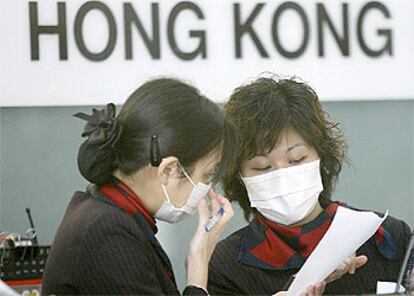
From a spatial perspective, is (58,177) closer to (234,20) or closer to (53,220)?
(53,220)

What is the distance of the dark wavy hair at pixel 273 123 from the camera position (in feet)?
6.22

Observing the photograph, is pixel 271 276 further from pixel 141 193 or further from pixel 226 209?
pixel 141 193

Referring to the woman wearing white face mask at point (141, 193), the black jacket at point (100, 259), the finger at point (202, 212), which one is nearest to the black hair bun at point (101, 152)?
the woman wearing white face mask at point (141, 193)

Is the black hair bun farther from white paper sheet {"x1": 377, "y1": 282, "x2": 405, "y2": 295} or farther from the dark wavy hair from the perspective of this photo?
white paper sheet {"x1": 377, "y1": 282, "x2": 405, "y2": 295}

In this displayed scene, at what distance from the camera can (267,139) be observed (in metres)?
1.89

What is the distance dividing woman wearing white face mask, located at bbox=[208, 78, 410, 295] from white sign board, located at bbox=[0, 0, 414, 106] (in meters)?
0.44

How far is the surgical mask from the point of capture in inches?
65.4

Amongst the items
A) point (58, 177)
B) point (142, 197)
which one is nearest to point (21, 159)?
point (58, 177)

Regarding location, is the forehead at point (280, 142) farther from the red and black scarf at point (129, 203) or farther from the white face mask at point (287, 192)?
the red and black scarf at point (129, 203)

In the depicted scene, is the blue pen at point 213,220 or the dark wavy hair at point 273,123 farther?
the dark wavy hair at point 273,123

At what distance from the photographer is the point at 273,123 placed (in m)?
1.90

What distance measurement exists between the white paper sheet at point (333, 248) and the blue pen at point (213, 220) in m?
0.21

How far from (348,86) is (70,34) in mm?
852

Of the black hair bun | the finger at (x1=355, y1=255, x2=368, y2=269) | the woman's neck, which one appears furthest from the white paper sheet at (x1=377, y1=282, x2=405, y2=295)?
the black hair bun
